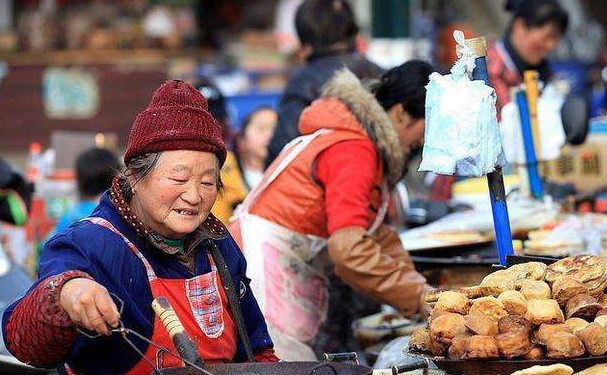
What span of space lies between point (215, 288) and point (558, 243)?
2017mm

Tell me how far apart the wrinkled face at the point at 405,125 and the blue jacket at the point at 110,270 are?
1.64 meters

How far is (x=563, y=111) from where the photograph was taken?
6.05 meters

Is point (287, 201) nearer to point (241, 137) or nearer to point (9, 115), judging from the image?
point (241, 137)

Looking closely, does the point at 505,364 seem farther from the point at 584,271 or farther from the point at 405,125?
the point at 405,125

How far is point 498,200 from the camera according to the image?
3939 mm

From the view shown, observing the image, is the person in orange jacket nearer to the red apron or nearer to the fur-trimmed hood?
the fur-trimmed hood

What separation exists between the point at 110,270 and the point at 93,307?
0.36 meters

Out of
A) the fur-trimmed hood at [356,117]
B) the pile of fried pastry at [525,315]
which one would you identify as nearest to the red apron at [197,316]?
the pile of fried pastry at [525,315]

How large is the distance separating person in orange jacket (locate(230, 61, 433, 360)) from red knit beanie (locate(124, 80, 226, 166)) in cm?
130

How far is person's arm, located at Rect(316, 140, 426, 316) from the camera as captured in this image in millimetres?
4715

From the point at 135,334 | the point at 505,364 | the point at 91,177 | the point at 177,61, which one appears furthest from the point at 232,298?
the point at 177,61

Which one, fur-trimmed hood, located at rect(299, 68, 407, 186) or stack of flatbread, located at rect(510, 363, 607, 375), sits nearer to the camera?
stack of flatbread, located at rect(510, 363, 607, 375)

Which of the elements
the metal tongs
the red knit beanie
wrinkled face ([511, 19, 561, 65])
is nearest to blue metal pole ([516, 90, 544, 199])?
wrinkled face ([511, 19, 561, 65])

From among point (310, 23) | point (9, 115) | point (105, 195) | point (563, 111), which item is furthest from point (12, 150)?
point (105, 195)
